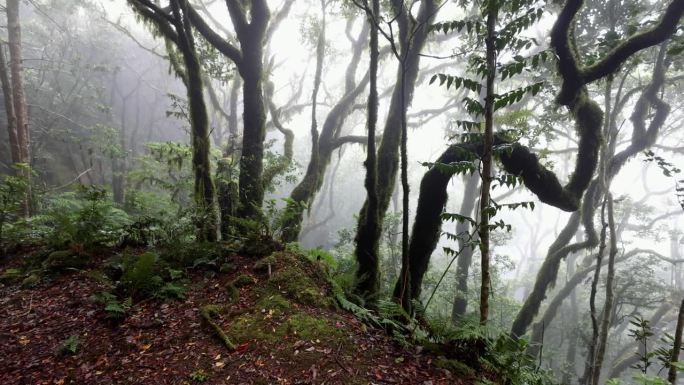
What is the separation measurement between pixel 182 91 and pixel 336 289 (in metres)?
35.4

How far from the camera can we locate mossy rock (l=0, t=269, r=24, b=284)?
5918mm

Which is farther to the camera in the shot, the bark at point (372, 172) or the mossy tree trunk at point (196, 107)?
the mossy tree trunk at point (196, 107)

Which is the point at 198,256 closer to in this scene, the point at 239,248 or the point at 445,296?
the point at 239,248

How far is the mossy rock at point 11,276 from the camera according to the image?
→ 5.92m

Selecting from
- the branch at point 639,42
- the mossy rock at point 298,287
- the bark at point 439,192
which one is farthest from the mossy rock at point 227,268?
the branch at point 639,42

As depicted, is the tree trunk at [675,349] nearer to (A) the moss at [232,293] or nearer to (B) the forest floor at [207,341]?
(B) the forest floor at [207,341]

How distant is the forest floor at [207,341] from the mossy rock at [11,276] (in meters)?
0.53

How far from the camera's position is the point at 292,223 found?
9625mm

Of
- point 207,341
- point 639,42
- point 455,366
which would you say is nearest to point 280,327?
point 207,341

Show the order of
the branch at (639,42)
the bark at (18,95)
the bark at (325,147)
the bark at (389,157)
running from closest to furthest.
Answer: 1. the branch at (639,42)
2. the bark at (389,157)
3. the bark at (325,147)
4. the bark at (18,95)

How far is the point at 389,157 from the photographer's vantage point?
8.90m

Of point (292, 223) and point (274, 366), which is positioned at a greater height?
point (292, 223)

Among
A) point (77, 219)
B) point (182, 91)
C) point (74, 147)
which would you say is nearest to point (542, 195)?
point (77, 219)

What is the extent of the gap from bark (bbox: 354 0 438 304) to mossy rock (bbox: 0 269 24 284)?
6.02 metres
